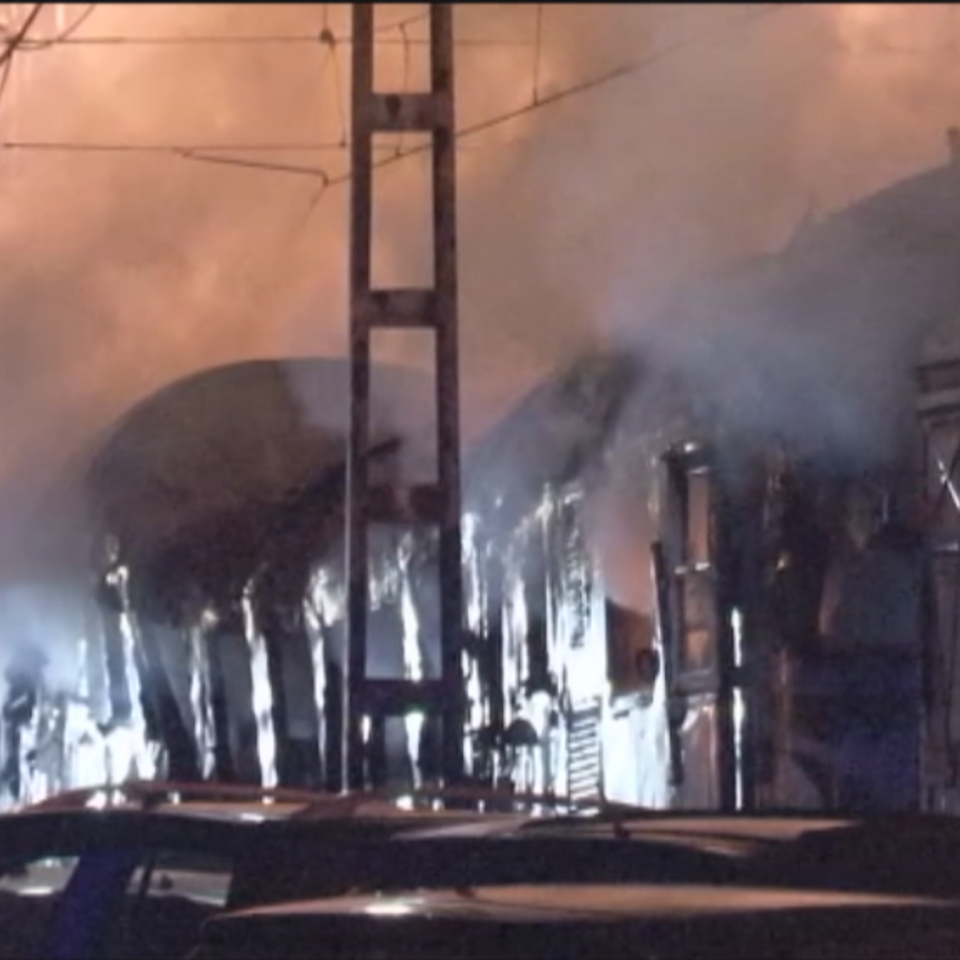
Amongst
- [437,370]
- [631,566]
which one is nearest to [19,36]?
[437,370]

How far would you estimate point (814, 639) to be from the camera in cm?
1580

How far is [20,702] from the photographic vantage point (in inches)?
1176

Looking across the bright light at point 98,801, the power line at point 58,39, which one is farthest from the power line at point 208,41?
the bright light at point 98,801

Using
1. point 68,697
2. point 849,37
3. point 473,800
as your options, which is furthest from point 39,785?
point 473,800

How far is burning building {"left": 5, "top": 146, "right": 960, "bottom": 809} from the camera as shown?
15.3 meters

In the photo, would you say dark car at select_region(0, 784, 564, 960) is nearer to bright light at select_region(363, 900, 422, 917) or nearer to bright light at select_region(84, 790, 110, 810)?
bright light at select_region(84, 790, 110, 810)

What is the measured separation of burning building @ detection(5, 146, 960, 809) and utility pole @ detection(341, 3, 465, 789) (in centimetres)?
104

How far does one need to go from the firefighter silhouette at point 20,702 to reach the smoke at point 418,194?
7.21ft

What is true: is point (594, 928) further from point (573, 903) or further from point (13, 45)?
point (13, 45)

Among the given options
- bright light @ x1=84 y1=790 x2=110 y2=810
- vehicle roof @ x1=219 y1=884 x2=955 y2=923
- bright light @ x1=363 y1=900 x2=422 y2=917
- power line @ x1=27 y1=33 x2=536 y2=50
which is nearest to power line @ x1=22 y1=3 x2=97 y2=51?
power line @ x1=27 y1=33 x2=536 y2=50

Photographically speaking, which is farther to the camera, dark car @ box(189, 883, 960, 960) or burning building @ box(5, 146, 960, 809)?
burning building @ box(5, 146, 960, 809)

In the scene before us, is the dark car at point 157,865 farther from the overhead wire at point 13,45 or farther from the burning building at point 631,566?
the overhead wire at point 13,45

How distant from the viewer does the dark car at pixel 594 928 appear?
5.52 m

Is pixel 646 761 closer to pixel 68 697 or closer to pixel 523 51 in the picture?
pixel 523 51
